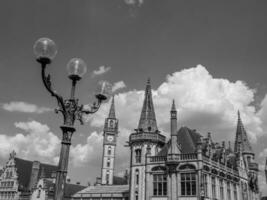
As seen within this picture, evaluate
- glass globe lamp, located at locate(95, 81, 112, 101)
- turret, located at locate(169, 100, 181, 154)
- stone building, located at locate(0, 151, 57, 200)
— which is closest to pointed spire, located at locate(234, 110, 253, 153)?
turret, located at locate(169, 100, 181, 154)

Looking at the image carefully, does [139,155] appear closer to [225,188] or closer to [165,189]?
[165,189]

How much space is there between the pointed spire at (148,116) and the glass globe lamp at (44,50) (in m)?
39.7

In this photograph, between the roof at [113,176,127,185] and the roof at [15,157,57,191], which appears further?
the roof at [113,176,127,185]

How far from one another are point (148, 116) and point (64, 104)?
133ft

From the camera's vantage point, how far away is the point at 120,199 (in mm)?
58312

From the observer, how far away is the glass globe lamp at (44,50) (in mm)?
9633

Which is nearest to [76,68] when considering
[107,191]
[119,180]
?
[107,191]

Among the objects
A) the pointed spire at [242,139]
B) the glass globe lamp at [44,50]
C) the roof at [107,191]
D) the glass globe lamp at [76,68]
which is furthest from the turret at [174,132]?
the glass globe lamp at [44,50]

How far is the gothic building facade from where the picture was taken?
39.7 metres

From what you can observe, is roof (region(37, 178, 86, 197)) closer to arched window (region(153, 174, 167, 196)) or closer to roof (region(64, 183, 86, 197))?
roof (region(64, 183, 86, 197))

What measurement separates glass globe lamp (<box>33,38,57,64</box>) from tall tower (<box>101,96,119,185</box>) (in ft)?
266

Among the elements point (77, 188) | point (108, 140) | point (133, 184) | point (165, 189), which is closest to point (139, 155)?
point (133, 184)

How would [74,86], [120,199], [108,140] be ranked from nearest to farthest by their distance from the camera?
[74,86] → [120,199] → [108,140]

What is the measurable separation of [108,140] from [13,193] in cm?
3170
